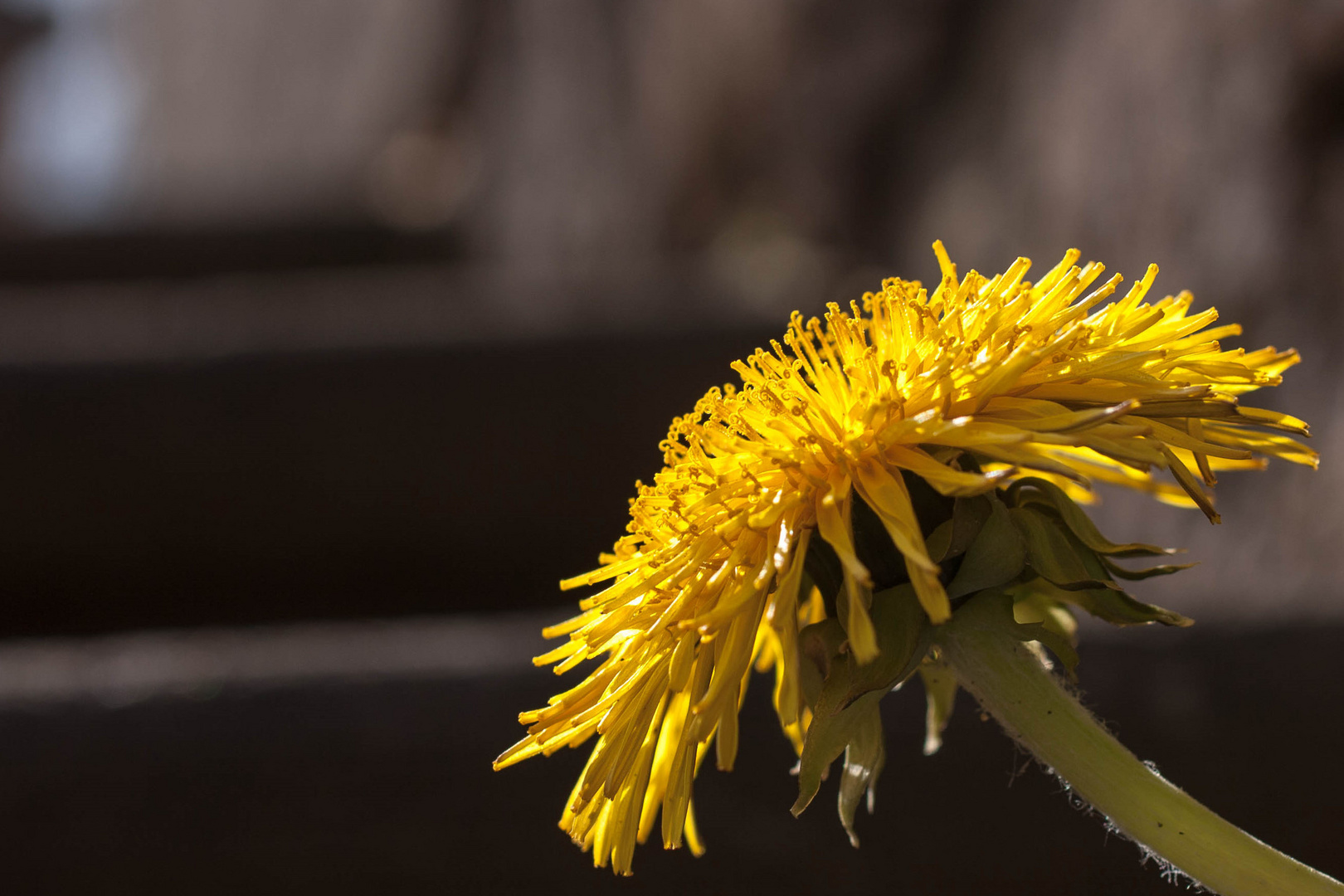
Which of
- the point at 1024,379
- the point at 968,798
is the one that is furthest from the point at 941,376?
the point at 968,798

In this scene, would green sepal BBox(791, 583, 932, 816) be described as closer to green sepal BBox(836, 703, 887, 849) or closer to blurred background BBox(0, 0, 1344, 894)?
green sepal BBox(836, 703, 887, 849)

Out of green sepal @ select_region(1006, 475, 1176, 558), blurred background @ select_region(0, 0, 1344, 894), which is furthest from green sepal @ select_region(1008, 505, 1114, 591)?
blurred background @ select_region(0, 0, 1344, 894)

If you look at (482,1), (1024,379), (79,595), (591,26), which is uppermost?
(482,1)

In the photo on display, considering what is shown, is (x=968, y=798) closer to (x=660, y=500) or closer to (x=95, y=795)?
(x=660, y=500)

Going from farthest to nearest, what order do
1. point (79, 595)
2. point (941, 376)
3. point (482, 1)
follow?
point (482, 1), point (79, 595), point (941, 376)

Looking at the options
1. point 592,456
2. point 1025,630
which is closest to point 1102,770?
point 1025,630

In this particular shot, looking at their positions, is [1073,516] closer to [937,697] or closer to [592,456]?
[937,697]
